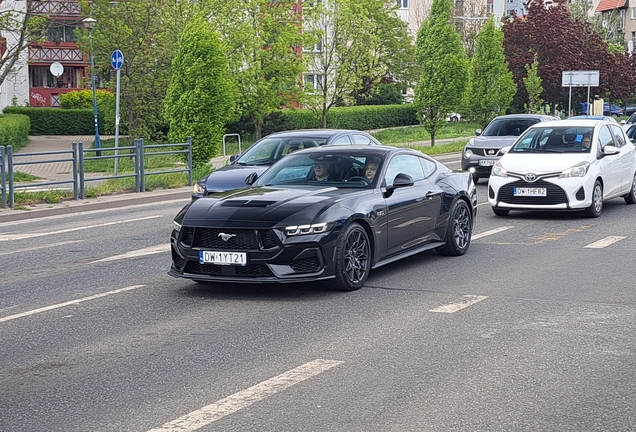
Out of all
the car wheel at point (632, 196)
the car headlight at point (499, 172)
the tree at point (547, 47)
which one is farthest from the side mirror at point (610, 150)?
the tree at point (547, 47)

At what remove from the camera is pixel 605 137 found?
60.0ft

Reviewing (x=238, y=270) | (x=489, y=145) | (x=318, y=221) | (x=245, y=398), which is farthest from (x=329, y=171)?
(x=489, y=145)

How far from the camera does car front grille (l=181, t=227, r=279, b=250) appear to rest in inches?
386

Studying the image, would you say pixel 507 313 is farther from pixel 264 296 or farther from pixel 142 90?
pixel 142 90

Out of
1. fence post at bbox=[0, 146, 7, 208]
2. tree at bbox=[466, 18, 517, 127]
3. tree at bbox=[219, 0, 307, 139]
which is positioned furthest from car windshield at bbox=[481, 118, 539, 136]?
tree at bbox=[466, 18, 517, 127]

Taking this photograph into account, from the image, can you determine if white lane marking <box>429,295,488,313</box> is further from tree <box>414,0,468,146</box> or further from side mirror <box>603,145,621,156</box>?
tree <box>414,0,468,146</box>

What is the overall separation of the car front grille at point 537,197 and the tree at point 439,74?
25.0m

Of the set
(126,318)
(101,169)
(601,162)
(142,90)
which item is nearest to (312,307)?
(126,318)

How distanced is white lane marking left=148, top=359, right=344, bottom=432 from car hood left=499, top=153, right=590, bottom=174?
1019cm

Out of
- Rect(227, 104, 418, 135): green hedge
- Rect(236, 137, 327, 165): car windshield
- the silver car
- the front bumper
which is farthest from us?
Rect(227, 104, 418, 135): green hedge

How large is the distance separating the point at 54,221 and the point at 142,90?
21122 mm

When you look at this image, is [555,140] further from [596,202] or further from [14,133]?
[14,133]

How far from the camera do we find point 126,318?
9.15 metres

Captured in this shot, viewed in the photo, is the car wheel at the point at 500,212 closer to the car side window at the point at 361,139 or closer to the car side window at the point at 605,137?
the car side window at the point at 605,137
